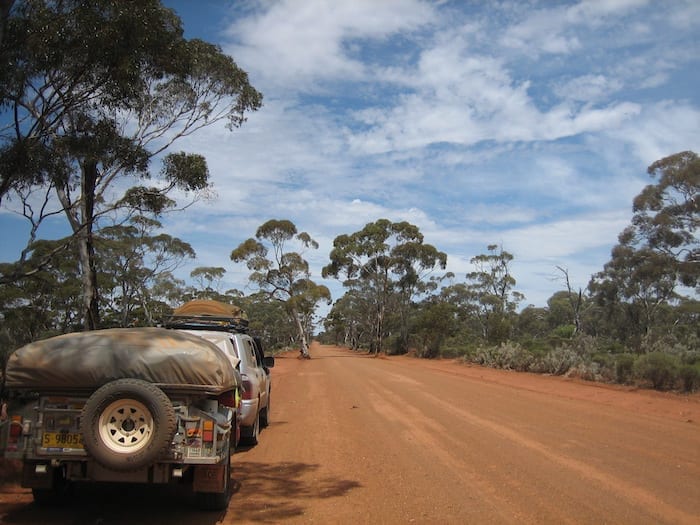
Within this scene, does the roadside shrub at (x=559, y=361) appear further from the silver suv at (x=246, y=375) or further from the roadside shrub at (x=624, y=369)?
the silver suv at (x=246, y=375)

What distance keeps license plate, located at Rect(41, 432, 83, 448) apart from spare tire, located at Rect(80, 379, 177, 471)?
0.84 feet

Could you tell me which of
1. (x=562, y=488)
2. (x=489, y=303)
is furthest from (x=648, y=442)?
(x=489, y=303)

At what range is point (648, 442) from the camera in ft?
32.2

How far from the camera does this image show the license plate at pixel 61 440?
5.28 meters

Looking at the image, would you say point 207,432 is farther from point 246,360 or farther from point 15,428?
point 246,360

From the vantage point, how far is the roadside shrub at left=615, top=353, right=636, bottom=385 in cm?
1906

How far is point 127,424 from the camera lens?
17.1ft

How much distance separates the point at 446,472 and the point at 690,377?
483 inches

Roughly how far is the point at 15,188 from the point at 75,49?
3.14 m

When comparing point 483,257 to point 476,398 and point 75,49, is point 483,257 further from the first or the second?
point 75,49

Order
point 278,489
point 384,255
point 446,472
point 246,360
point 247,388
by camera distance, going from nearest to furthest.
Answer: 1. point 278,489
2. point 446,472
3. point 247,388
4. point 246,360
5. point 384,255

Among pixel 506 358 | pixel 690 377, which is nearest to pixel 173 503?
pixel 690 377

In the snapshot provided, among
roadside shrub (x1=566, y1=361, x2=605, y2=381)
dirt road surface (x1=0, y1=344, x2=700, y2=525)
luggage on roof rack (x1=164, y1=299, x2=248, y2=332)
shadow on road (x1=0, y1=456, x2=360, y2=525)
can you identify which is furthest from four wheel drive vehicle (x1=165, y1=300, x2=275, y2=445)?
roadside shrub (x1=566, y1=361, x2=605, y2=381)

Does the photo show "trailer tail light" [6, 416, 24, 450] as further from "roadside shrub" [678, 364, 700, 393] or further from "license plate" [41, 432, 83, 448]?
"roadside shrub" [678, 364, 700, 393]
